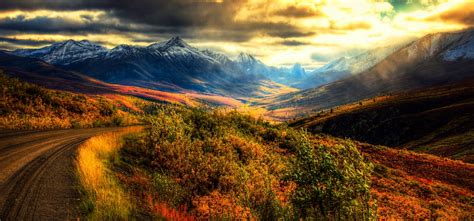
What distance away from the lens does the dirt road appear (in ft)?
28.7

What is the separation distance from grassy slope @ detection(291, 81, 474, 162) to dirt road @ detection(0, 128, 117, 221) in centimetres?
5975

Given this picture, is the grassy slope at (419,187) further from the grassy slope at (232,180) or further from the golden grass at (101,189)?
the golden grass at (101,189)

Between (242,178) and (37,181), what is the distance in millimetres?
7622

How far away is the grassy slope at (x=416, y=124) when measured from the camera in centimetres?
7050

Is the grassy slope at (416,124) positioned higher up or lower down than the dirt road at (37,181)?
lower down

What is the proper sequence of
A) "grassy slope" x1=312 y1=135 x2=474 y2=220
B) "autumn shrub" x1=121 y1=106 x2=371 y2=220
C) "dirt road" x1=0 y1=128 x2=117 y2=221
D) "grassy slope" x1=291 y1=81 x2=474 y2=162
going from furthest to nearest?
"grassy slope" x1=291 y1=81 x2=474 y2=162 < "grassy slope" x1=312 y1=135 x2=474 y2=220 < "autumn shrub" x1=121 y1=106 x2=371 y2=220 < "dirt road" x1=0 y1=128 x2=117 y2=221

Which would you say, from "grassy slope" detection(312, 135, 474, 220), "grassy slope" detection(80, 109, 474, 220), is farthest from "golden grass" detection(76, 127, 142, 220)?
"grassy slope" detection(312, 135, 474, 220)

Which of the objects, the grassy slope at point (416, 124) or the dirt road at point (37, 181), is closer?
the dirt road at point (37, 181)

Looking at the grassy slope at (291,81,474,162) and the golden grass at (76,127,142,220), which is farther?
the grassy slope at (291,81,474,162)

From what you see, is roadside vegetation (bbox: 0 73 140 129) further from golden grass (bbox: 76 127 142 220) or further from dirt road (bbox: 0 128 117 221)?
golden grass (bbox: 76 127 142 220)

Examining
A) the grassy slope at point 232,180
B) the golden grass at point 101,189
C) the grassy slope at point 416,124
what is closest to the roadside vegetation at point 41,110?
the grassy slope at point 232,180

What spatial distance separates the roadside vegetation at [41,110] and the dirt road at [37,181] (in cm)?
1114

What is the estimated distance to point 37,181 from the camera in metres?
11.2

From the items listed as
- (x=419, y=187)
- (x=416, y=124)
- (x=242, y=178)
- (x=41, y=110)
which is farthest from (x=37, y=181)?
(x=416, y=124)
